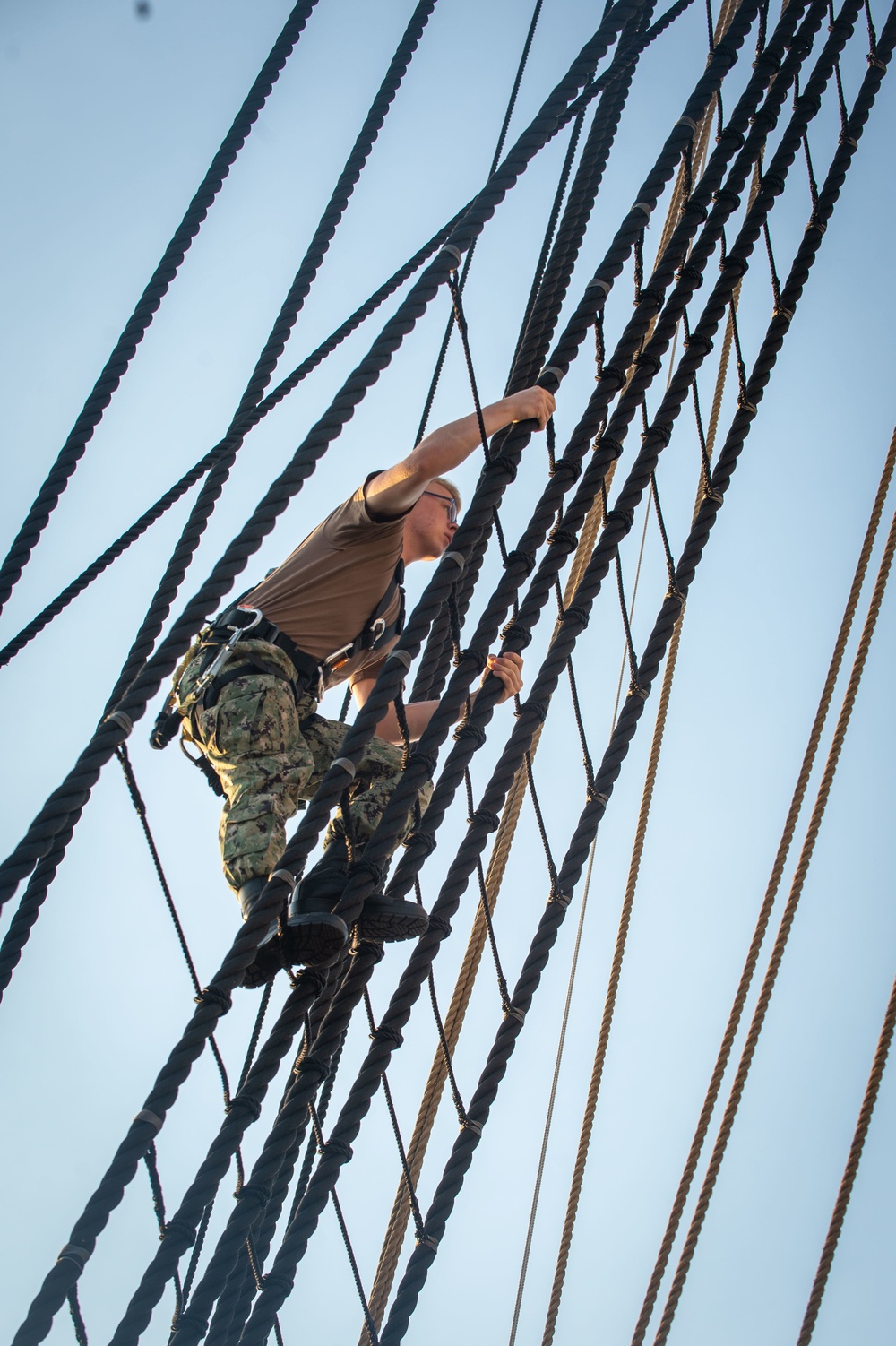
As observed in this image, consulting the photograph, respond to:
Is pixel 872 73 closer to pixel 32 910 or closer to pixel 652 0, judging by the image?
pixel 652 0

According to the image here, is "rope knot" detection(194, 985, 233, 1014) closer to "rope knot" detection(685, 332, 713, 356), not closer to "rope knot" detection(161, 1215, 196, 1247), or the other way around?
"rope knot" detection(161, 1215, 196, 1247)

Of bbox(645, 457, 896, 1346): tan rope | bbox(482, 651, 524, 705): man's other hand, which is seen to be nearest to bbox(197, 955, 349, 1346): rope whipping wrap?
bbox(482, 651, 524, 705): man's other hand

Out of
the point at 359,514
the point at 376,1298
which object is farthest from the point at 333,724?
the point at 376,1298

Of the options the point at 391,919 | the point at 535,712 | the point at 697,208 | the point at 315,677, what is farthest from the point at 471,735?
the point at 697,208

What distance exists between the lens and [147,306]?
265cm

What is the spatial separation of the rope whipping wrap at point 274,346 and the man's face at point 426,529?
1.73ft

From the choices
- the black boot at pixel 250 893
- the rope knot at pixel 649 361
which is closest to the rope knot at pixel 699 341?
the rope knot at pixel 649 361

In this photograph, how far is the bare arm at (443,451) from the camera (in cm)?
278

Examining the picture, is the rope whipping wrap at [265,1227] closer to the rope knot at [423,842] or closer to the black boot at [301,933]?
the black boot at [301,933]

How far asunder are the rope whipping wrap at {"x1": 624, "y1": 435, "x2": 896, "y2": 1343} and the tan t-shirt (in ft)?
7.69

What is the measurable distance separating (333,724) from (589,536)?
226 centimetres

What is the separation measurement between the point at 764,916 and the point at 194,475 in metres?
2.67

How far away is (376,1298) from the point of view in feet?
13.1

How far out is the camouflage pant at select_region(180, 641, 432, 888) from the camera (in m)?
2.72
